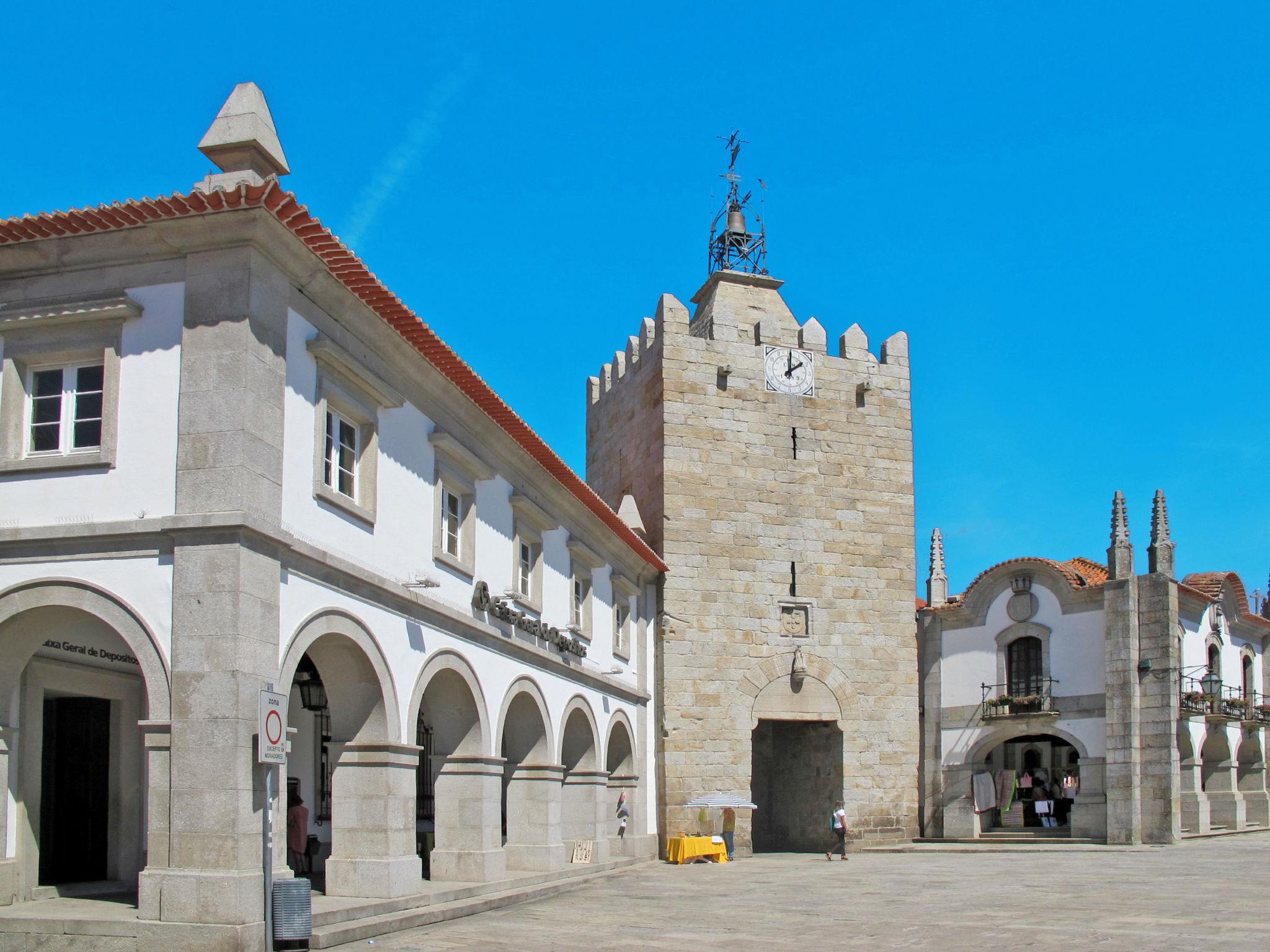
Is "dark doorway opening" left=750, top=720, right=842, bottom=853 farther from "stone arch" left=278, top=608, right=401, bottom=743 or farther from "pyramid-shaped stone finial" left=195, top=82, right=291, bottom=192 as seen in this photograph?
"pyramid-shaped stone finial" left=195, top=82, right=291, bottom=192

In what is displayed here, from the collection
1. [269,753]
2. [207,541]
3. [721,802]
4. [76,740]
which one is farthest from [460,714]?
[721,802]

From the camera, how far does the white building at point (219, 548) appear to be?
11.2 m

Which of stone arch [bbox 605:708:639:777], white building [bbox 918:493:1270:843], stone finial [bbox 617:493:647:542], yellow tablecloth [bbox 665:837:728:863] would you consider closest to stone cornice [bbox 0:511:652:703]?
stone arch [bbox 605:708:639:777]

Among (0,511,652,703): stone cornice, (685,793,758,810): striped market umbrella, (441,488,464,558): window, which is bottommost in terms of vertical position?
(685,793,758,810): striped market umbrella

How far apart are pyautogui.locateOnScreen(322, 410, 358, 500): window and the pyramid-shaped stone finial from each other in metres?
2.40

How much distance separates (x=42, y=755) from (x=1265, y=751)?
90.1ft

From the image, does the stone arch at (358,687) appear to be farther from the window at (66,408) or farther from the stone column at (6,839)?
the window at (66,408)

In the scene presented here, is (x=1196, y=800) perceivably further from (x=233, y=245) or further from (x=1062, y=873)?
(x=233, y=245)

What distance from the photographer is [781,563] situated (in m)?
27.1

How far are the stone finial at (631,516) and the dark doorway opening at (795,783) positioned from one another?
Result: 500cm

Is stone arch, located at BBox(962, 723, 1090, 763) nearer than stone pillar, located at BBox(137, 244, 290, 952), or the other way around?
stone pillar, located at BBox(137, 244, 290, 952)

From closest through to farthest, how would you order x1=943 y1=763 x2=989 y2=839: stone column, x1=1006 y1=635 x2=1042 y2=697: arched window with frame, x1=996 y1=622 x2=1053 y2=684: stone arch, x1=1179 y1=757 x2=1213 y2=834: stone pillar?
x1=1179 y1=757 x2=1213 y2=834: stone pillar < x1=996 y1=622 x2=1053 y2=684: stone arch < x1=943 y1=763 x2=989 y2=839: stone column < x1=1006 y1=635 x2=1042 y2=697: arched window with frame

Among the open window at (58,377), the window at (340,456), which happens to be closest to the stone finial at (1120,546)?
the window at (340,456)

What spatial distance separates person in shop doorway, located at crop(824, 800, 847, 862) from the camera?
2469 cm
